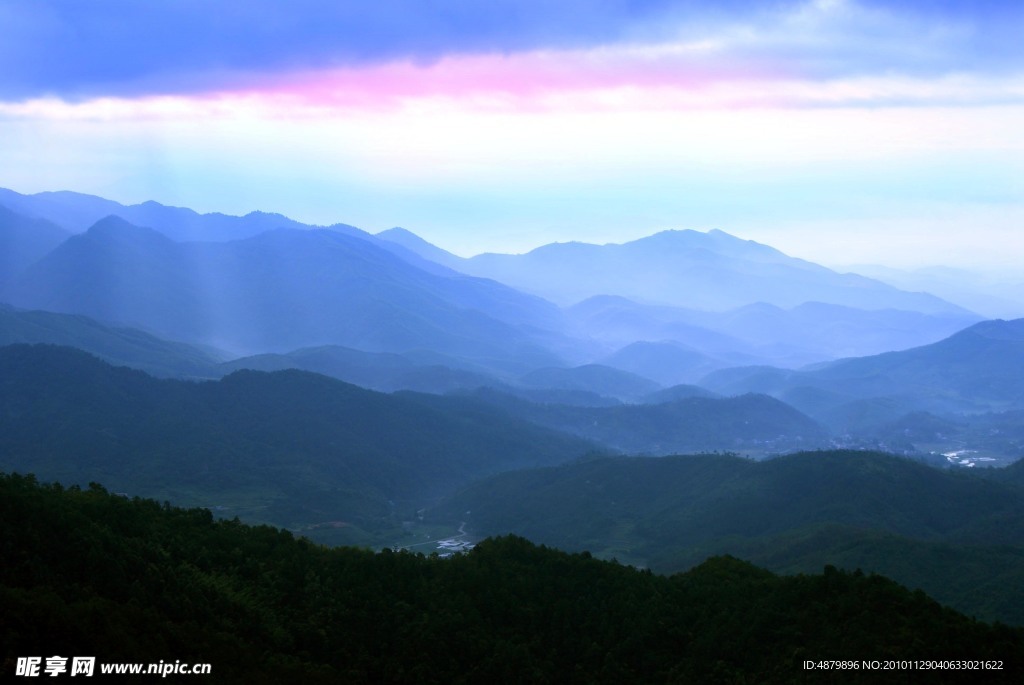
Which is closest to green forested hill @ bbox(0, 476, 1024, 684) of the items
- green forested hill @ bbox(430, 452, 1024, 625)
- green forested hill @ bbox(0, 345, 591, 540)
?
green forested hill @ bbox(430, 452, 1024, 625)

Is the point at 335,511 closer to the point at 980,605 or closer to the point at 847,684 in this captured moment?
the point at 980,605

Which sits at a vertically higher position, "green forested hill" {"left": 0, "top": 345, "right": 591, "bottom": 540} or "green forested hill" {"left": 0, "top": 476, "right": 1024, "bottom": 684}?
"green forested hill" {"left": 0, "top": 345, "right": 591, "bottom": 540}

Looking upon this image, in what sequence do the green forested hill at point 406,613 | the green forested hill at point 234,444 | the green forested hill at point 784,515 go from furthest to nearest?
the green forested hill at point 234,444 < the green forested hill at point 784,515 < the green forested hill at point 406,613

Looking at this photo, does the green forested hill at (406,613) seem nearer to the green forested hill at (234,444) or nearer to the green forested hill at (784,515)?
the green forested hill at (784,515)

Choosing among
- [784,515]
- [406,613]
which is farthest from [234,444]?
[406,613]

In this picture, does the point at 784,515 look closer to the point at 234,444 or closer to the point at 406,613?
the point at 406,613

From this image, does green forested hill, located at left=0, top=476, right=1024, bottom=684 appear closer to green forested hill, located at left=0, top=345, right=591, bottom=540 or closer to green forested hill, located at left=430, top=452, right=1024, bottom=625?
green forested hill, located at left=430, top=452, right=1024, bottom=625

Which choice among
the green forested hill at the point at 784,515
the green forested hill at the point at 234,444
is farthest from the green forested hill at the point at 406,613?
the green forested hill at the point at 234,444
